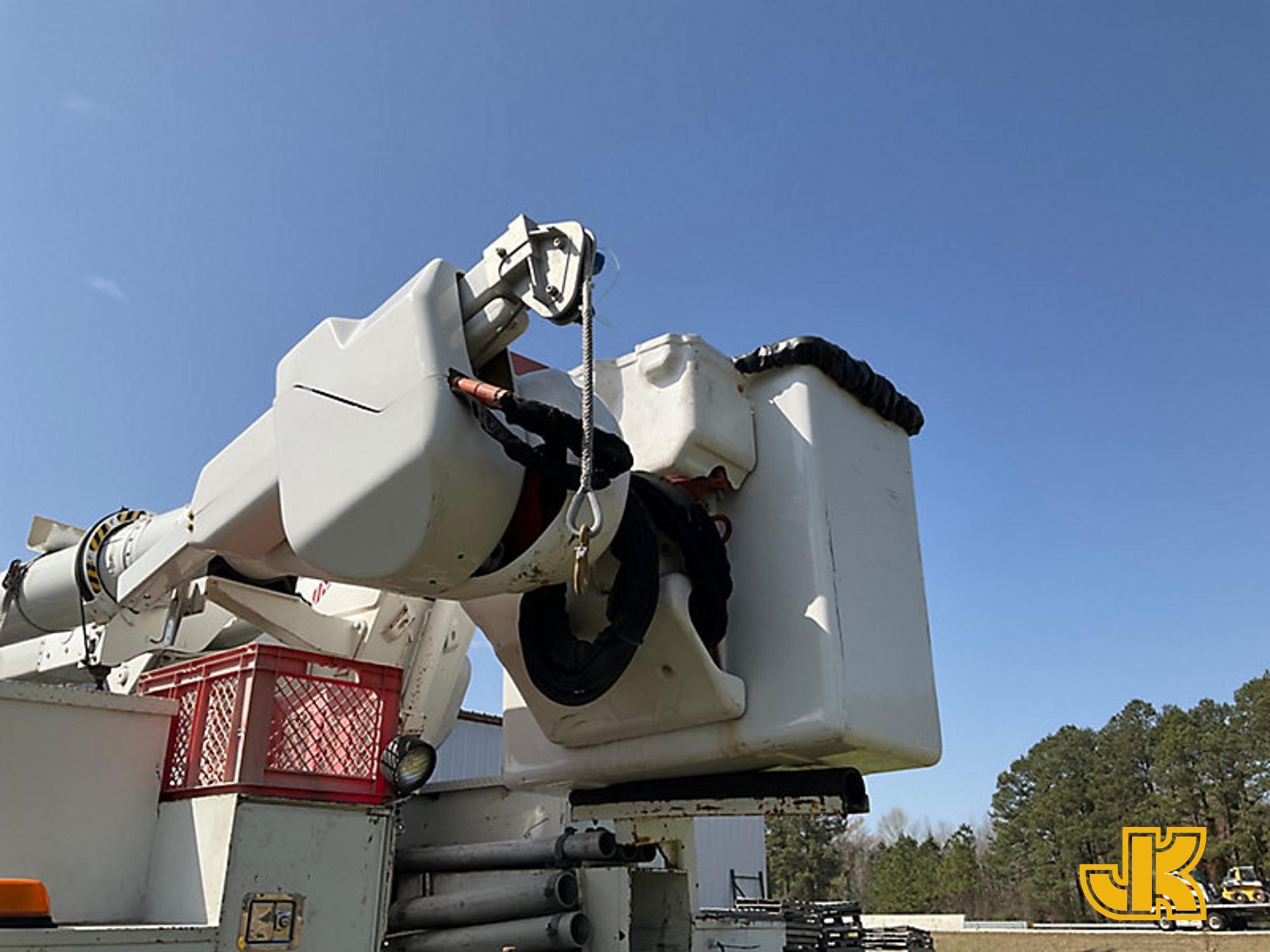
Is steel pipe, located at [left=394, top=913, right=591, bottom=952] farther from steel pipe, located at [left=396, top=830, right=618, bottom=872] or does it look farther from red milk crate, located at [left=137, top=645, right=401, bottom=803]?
red milk crate, located at [left=137, top=645, right=401, bottom=803]

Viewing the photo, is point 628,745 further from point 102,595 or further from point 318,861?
point 102,595

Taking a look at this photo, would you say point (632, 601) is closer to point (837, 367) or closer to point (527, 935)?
point (837, 367)

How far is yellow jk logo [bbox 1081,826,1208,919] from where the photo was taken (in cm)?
2386

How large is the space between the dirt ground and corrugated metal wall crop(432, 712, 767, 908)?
14.3 ft

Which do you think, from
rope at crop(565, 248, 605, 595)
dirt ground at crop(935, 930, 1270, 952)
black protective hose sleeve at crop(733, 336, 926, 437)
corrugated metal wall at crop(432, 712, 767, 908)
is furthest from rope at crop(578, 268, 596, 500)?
dirt ground at crop(935, 930, 1270, 952)

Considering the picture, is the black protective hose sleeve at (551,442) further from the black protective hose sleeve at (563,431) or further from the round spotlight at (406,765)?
the round spotlight at (406,765)

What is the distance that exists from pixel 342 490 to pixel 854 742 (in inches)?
55.2

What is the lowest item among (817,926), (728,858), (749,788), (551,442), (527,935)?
(817,926)

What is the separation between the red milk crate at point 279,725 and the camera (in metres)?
3.42

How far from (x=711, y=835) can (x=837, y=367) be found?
72.3 feet

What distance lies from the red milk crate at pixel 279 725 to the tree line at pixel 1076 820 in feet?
126

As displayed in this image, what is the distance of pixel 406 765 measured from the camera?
3.61 metres

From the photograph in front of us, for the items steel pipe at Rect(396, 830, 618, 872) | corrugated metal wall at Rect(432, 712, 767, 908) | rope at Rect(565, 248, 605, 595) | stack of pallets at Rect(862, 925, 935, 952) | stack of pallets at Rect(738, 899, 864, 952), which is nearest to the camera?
rope at Rect(565, 248, 605, 595)

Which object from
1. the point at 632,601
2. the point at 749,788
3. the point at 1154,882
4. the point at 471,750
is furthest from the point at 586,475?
the point at 1154,882
